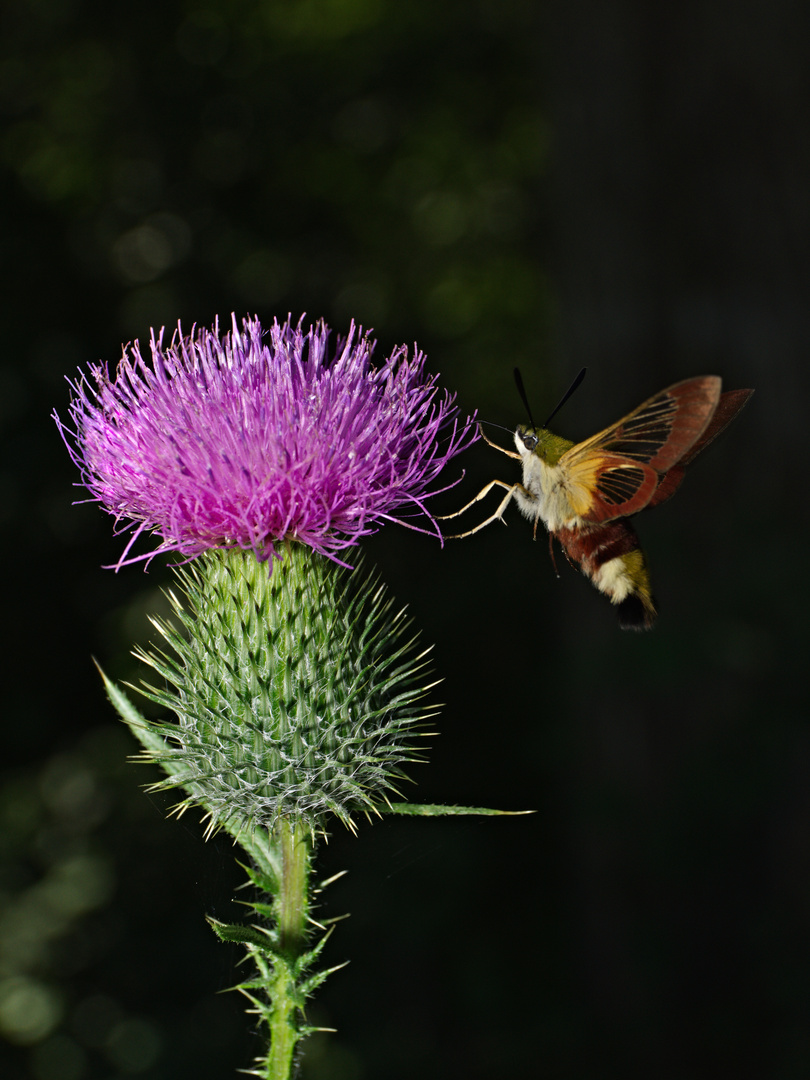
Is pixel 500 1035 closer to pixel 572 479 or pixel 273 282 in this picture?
pixel 572 479

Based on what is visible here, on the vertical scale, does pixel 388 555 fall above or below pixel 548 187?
below

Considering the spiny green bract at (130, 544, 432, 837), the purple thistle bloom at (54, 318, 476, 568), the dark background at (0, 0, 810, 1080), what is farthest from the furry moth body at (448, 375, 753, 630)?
the dark background at (0, 0, 810, 1080)

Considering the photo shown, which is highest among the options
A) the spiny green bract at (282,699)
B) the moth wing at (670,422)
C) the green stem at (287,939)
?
the moth wing at (670,422)

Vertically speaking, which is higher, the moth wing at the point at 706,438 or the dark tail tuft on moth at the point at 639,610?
the moth wing at the point at 706,438

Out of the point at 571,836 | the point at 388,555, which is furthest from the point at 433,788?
the point at 388,555

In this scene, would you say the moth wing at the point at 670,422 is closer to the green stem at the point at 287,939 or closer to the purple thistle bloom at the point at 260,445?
the purple thistle bloom at the point at 260,445

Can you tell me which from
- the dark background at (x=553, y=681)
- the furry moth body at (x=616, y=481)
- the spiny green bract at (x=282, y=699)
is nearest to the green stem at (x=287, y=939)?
the spiny green bract at (x=282, y=699)

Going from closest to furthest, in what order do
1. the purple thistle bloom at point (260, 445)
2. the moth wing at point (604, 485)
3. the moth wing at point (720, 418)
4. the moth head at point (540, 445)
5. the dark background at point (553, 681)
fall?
the purple thistle bloom at point (260, 445) → the moth wing at point (604, 485) → the moth wing at point (720, 418) → the moth head at point (540, 445) → the dark background at point (553, 681)
